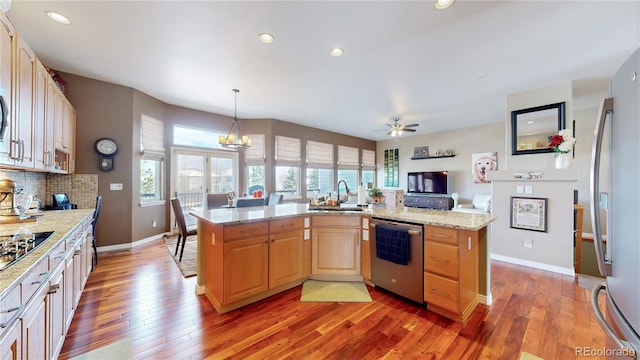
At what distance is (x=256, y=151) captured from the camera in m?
5.94

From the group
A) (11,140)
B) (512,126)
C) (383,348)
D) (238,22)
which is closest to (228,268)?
(383,348)

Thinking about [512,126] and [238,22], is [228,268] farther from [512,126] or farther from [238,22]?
[512,126]

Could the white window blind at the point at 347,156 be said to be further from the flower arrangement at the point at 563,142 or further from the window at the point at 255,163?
the flower arrangement at the point at 563,142

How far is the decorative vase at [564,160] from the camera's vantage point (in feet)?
10.5

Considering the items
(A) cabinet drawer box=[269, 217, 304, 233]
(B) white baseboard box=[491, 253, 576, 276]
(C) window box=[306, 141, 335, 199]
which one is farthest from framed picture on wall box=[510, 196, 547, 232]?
(C) window box=[306, 141, 335, 199]

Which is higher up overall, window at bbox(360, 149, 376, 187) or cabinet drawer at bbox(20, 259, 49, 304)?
window at bbox(360, 149, 376, 187)

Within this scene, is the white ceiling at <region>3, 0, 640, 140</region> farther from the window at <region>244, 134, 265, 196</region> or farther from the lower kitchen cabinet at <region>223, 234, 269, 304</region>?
the lower kitchen cabinet at <region>223, 234, 269, 304</region>

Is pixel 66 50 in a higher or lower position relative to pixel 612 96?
higher

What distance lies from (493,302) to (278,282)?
7.60 feet

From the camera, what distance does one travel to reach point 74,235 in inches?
74.5

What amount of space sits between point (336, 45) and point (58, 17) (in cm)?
278

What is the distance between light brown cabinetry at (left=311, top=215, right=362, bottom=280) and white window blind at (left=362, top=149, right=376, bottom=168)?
5926mm

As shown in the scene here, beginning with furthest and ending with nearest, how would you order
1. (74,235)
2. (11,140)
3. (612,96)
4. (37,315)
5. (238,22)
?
(238,22), (74,235), (11,140), (37,315), (612,96)

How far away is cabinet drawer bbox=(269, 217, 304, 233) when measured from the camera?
2449 mm
